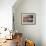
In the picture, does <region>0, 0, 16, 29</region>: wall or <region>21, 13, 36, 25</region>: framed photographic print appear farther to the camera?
<region>21, 13, 36, 25</region>: framed photographic print

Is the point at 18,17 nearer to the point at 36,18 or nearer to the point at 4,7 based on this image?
the point at 36,18

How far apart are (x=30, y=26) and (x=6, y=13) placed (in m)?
1.54

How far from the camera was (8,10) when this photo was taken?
185 inches

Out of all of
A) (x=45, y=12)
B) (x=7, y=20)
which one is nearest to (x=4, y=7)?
(x=7, y=20)

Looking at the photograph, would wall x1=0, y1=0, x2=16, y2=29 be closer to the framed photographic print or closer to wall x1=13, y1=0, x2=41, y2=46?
wall x1=13, y1=0, x2=41, y2=46

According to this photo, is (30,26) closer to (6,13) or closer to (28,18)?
(28,18)

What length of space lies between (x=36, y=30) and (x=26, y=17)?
782mm

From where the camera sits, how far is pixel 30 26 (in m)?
5.75

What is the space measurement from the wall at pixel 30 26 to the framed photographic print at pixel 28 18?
144mm

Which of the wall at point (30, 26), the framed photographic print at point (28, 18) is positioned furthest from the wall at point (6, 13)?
the framed photographic print at point (28, 18)

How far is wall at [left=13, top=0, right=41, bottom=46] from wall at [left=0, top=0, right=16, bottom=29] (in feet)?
3.34

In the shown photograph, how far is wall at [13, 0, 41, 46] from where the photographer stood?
5.75 m

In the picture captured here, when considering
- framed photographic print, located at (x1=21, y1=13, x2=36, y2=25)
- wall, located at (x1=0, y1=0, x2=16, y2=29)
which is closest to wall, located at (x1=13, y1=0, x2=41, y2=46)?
framed photographic print, located at (x1=21, y1=13, x2=36, y2=25)

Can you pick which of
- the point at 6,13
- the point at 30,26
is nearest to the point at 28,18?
the point at 30,26
